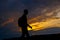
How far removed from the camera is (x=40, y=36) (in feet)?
48.6

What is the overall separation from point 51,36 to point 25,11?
11.7ft

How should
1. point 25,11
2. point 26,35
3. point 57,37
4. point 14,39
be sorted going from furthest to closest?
point 14,39
point 57,37
point 26,35
point 25,11

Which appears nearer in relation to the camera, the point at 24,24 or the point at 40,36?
the point at 24,24

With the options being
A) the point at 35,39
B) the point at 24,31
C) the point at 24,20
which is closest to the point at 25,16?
the point at 24,20

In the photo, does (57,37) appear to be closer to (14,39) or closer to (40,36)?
(40,36)

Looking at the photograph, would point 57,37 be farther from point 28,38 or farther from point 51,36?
point 28,38

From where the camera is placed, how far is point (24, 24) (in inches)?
495

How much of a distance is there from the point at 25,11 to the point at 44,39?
11.1 ft

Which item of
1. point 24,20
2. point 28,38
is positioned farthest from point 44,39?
point 24,20

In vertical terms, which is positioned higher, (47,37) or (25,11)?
(25,11)

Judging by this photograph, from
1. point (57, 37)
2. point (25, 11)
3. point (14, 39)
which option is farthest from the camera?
point (14, 39)

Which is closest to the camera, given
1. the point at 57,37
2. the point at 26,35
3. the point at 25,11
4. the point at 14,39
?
the point at 25,11

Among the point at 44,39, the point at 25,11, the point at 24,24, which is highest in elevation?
the point at 25,11

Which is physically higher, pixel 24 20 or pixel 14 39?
pixel 24 20
